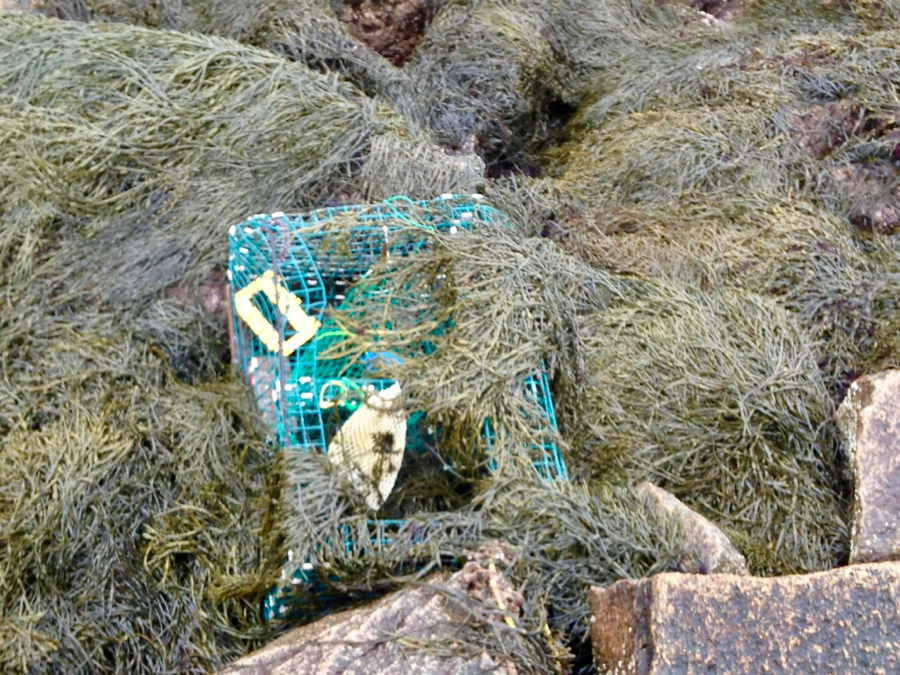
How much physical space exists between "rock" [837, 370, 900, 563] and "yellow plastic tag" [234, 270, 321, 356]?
5.44ft

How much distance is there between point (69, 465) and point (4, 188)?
1.18m

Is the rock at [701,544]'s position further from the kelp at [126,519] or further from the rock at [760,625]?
the kelp at [126,519]

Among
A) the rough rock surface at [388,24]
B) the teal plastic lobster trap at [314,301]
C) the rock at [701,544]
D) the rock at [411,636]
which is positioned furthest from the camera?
the rough rock surface at [388,24]

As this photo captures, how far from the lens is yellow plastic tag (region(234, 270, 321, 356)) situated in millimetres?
2768

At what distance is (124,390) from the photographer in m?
2.91

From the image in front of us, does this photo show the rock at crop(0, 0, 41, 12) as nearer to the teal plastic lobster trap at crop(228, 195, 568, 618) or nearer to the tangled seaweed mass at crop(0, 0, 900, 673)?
the tangled seaweed mass at crop(0, 0, 900, 673)

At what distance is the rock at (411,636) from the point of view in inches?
77.0

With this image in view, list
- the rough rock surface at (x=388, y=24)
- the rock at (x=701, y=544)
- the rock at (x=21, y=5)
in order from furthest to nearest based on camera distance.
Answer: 1. the rough rock surface at (x=388, y=24)
2. the rock at (x=21, y=5)
3. the rock at (x=701, y=544)

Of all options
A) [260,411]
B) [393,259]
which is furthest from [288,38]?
[260,411]

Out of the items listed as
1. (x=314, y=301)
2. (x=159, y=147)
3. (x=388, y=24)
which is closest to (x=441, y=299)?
(x=314, y=301)

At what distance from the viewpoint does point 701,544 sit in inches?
94.3

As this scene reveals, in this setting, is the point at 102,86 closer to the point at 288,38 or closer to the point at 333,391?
the point at 288,38

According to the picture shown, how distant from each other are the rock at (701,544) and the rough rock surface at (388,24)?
9.70 ft

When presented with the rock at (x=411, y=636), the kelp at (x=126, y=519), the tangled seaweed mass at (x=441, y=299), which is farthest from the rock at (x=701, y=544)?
the kelp at (x=126, y=519)
